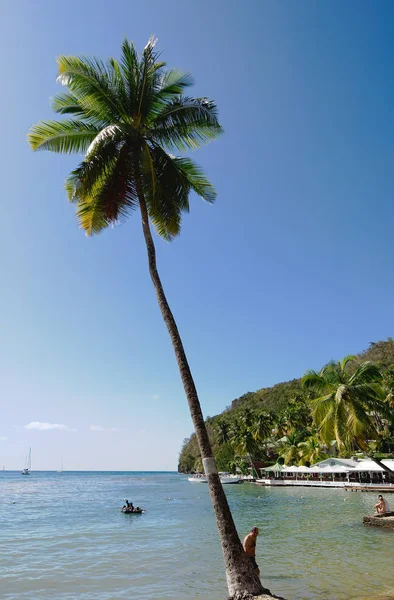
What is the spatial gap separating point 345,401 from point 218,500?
20.4 metres

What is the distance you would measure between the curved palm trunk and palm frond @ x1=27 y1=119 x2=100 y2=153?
5.16 metres

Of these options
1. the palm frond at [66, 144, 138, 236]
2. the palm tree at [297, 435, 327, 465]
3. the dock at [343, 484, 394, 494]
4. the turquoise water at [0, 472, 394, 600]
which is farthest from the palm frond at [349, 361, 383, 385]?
the palm tree at [297, 435, 327, 465]

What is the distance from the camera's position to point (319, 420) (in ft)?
92.2

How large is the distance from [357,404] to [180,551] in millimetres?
13631

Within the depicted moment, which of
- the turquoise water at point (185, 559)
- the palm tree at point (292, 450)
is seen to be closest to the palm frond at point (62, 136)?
the turquoise water at point (185, 559)

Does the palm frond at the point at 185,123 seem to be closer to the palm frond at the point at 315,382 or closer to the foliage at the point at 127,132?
the foliage at the point at 127,132

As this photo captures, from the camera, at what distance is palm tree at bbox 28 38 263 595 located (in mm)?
11469

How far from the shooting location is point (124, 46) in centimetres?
1174

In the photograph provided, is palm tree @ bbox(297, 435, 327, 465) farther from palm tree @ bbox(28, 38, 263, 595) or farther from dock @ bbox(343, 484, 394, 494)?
palm tree @ bbox(28, 38, 263, 595)

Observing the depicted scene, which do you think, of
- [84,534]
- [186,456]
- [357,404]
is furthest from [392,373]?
[186,456]

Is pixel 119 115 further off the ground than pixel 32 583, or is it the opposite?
pixel 119 115

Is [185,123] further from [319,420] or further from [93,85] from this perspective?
[319,420]

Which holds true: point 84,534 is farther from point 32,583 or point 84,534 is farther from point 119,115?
point 119,115

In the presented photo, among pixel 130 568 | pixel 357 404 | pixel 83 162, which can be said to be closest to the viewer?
pixel 83 162
